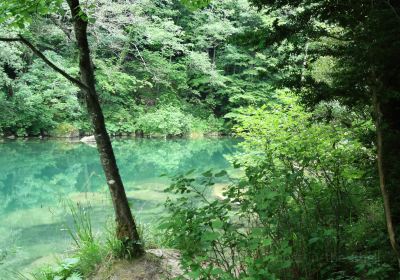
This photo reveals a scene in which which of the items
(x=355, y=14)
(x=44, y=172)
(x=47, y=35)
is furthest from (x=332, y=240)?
(x=47, y=35)

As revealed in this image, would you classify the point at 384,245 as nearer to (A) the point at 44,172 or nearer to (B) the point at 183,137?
(A) the point at 44,172

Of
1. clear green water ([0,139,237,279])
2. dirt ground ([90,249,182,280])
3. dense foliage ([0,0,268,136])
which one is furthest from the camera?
dense foliage ([0,0,268,136])

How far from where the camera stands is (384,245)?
231 cm

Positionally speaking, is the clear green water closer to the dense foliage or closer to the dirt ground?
the dirt ground

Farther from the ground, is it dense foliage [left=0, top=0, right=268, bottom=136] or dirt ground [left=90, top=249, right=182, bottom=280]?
dense foliage [left=0, top=0, right=268, bottom=136]

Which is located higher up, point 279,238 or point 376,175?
point 376,175

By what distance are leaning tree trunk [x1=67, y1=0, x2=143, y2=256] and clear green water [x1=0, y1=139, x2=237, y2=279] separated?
1.46 ft

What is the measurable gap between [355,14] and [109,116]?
827 inches

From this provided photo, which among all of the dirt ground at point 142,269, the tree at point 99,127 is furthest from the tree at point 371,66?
the dirt ground at point 142,269

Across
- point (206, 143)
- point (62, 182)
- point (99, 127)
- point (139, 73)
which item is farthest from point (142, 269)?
point (139, 73)

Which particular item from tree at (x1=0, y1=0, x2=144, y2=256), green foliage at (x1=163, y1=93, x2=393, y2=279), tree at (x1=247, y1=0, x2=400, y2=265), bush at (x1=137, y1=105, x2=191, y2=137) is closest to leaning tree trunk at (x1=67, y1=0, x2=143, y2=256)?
tree at (x1=0, y1=0, x2=144, y2=256)

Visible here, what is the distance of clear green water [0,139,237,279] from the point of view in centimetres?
622

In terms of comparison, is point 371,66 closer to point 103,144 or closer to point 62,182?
point 103,144

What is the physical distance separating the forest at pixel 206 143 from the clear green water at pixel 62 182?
7 cm
